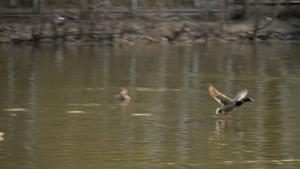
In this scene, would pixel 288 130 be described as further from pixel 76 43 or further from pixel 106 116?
pixel 76 43

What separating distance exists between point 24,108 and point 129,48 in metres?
13.4

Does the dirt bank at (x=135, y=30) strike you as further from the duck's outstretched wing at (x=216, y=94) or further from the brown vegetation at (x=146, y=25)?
the duck's outstretched wing at (x=216, y=94)

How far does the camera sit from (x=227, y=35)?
2847 centimetres

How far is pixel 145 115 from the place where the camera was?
33.6 ft

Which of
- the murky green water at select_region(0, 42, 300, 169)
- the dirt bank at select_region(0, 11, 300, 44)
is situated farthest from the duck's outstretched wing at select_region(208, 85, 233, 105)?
the dirt bank at select_region(0, 11, 300, 44)

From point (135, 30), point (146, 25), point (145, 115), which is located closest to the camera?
point (145, 115)

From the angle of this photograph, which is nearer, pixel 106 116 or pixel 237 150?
pixel 237 150

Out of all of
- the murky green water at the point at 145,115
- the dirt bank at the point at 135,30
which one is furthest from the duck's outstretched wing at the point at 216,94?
the dirt bank at the point at 135,30

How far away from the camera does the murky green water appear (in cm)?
754

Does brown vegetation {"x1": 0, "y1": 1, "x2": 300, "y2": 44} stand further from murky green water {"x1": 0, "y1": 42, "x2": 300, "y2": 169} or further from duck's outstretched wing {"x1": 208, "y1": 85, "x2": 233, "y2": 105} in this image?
duck's outstretched wing {"x1": 208, "y1": 85, "x2": 233, "y2": 105}

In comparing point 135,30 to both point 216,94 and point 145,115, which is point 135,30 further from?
point 216,94

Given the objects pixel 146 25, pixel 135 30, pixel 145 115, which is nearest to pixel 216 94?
pixel 145 115

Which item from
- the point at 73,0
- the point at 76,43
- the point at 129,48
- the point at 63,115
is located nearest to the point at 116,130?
the point at 63,115

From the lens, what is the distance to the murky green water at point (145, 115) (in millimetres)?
7539
